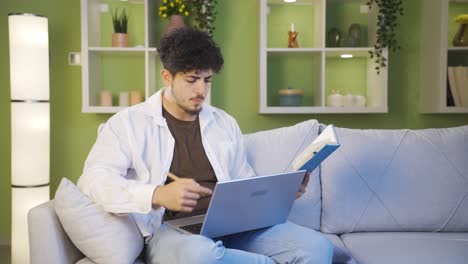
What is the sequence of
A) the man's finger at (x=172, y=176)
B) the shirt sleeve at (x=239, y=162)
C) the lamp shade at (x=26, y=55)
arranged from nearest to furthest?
the man's finger at (x=172, y=176) → the shirt sleeve at (x=239, y=162) → the lamp shade at (x=26, y=55)

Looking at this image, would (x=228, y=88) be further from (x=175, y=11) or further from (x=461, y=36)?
(x=461, y=36)

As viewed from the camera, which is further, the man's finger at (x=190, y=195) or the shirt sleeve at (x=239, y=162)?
the shirt sleeve at (x=239, y=162)

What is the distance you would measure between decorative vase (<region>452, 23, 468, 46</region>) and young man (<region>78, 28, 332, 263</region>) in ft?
5.42

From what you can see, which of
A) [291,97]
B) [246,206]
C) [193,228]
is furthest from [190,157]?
[291,97]

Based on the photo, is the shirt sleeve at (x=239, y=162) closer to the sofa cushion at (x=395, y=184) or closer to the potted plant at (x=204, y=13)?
the sofa cushion at (x=395, y=184)

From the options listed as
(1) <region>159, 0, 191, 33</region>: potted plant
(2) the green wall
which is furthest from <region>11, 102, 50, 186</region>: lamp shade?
(1) <region>159, 0, 191, 33</region>: potted plant

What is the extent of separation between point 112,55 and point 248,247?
1.81 m

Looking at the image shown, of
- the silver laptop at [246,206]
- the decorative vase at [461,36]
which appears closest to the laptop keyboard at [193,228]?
the silver laptop at [246,206]

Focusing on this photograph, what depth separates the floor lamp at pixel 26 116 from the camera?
245 cm

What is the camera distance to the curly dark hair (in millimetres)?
1642

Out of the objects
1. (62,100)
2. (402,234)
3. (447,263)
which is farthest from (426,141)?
(62,100)

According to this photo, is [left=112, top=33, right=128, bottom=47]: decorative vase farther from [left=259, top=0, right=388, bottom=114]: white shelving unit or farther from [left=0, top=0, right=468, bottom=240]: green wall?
[left=259, top=0, right=388, bottom=114]: white shelving unit

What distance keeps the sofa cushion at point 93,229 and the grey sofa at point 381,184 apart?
731 mm

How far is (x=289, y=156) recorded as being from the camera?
78.0 inches
